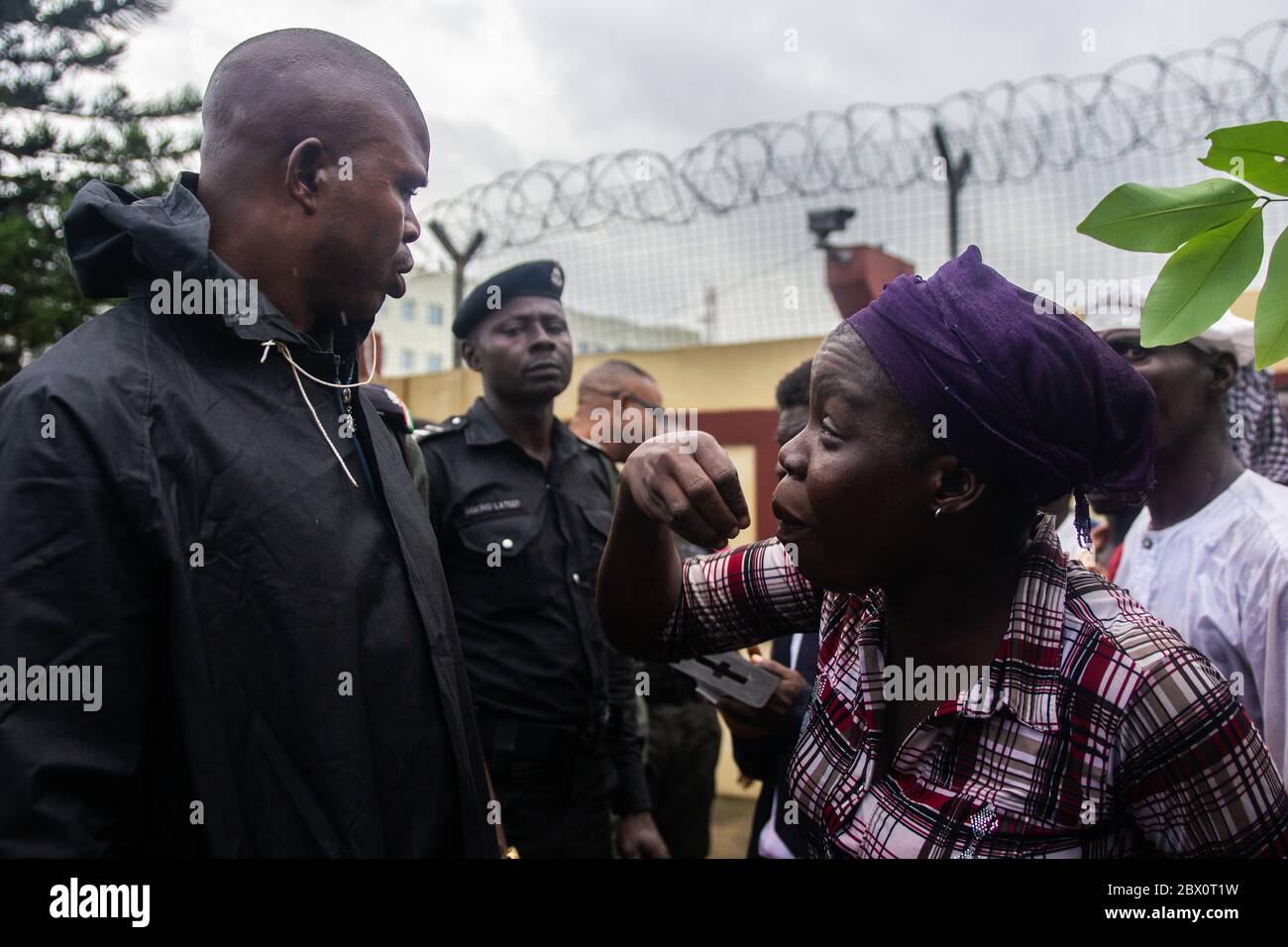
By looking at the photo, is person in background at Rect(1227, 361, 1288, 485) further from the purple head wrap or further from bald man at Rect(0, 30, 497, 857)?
bald man at Rect(0, 30, 497, 857)

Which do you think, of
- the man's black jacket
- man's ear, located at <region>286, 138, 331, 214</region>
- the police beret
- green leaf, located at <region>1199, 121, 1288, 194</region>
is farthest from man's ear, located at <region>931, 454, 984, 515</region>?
the police beret

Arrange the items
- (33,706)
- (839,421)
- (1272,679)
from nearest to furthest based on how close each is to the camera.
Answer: (33,706) < (839,421) < (1272,679)

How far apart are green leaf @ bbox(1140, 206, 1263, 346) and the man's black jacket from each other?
121cm

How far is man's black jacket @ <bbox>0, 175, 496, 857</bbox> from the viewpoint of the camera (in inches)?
50.1

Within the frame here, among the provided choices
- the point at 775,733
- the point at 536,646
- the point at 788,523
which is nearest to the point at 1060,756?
the point at 788,523

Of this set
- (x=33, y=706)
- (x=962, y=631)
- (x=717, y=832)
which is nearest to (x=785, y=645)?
(x=962, y=631)

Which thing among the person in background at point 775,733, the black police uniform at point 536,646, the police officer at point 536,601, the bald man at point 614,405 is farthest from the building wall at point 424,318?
the person in background at point 775,733

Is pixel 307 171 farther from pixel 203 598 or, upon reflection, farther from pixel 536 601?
pixel 536 601

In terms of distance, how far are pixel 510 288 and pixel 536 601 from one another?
53.5 inches

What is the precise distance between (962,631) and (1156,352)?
138cm

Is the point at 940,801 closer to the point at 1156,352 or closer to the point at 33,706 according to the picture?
the point at 33,706

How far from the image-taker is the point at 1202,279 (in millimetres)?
1218

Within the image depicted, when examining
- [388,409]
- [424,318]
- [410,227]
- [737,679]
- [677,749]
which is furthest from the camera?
[424,318]
